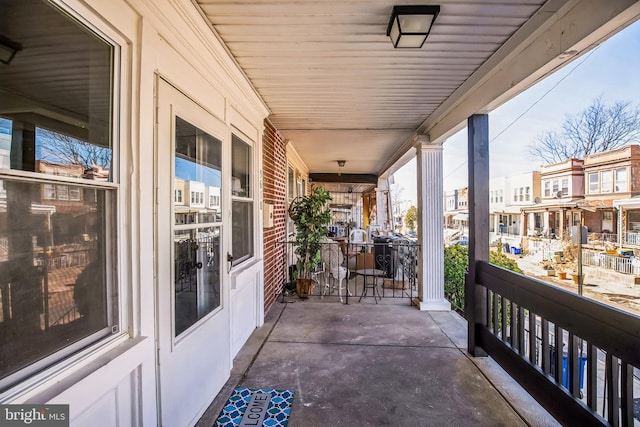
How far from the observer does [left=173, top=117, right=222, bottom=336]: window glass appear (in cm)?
179

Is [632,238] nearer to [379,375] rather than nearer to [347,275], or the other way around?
[379,375]

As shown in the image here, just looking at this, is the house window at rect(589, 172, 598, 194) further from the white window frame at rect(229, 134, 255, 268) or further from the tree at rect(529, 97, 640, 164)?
the white window frame at rect(229, 134, 255, 268)

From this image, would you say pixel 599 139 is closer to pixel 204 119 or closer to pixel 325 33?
pixel 325 33

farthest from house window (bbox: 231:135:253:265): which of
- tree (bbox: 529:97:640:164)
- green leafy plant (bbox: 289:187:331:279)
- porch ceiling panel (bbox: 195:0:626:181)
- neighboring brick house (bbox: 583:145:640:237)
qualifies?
tree (bbox: 529:97:640:164)

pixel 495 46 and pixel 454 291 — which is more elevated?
pixel 495 46

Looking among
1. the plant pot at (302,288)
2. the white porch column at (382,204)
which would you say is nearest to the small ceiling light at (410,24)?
the plant pot at (302,288)

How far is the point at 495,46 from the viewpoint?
2141 mm

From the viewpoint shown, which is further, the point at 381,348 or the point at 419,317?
the point at 419,317

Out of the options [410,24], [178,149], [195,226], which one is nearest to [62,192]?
[178,149]

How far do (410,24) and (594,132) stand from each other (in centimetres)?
423

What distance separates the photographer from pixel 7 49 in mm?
866

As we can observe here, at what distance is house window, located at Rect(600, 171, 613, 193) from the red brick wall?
420 cm

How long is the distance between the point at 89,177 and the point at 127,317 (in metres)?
0.63

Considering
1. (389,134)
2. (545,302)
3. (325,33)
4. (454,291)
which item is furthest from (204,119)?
(454,291)
